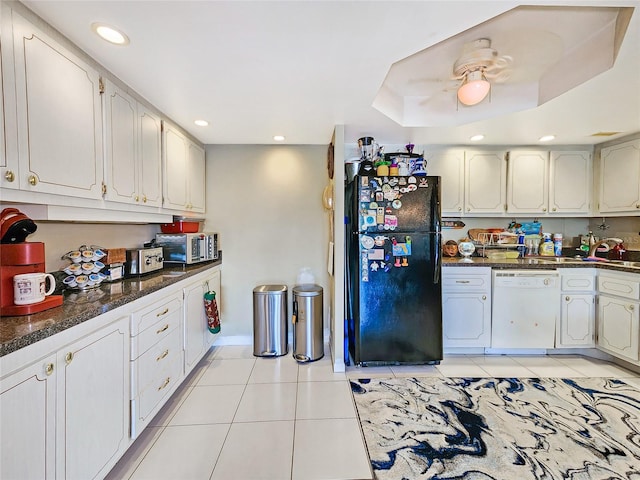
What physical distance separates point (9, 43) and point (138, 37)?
0.47m

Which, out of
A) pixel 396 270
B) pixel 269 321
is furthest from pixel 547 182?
pixel 269 321

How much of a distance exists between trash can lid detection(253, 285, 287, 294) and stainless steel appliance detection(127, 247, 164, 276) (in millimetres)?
954

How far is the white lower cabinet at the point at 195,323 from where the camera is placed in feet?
7.28

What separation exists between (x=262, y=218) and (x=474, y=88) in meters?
2.21

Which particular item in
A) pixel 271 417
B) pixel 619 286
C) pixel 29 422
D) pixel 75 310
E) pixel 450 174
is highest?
pixel 450 174

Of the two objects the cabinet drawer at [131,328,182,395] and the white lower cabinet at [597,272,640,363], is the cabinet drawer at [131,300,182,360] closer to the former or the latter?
the cabinet drawer at [131,328,182,395]

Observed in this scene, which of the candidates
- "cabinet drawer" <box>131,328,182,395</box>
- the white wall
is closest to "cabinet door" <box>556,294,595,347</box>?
the white wall

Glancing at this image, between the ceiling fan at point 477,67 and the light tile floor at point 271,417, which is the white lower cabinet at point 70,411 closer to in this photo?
the light tile floor at point 271,417

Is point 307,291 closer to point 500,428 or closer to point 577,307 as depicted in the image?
point 500,428

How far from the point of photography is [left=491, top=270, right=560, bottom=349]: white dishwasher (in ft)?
8.88

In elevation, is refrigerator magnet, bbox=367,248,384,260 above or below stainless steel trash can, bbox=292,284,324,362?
above

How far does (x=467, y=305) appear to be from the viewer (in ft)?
9.00

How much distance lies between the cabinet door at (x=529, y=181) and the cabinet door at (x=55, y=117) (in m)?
3.63

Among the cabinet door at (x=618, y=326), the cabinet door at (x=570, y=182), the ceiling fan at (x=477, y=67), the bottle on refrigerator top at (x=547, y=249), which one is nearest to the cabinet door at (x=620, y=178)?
the cabinet door at (x=570, y=182)
